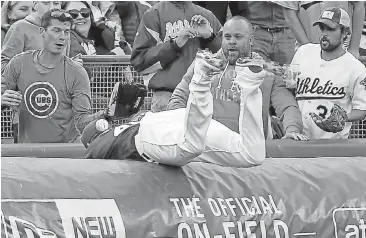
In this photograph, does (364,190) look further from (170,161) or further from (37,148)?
(37,148)

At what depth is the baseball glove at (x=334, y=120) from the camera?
6.13 meters

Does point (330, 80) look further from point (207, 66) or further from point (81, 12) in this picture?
point (207, 66)

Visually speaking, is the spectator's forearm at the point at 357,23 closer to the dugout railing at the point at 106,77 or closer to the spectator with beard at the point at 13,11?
the dugout railing at the point at 106,77

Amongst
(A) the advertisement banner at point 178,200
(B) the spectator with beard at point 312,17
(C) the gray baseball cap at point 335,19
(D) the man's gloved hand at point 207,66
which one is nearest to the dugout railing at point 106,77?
(B) the spectator with beard at point 312,17

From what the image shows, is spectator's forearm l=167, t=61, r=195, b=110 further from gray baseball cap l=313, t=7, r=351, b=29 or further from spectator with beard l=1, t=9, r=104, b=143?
gray baseball cap l=313, t=7, r=351, b=29

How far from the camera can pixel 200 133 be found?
14.0 feet

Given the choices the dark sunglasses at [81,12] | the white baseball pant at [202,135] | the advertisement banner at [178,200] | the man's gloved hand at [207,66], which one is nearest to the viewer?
the advertisement banner at [178,200]

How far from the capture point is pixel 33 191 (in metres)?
4.02

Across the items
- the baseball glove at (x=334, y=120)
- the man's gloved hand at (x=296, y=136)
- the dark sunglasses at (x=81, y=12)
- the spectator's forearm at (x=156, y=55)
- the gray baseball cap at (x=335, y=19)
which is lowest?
the man's gloved hand at (x=296, y=136)

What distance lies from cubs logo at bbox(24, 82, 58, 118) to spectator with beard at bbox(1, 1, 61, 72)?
0.54m

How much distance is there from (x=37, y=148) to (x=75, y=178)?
5.83 feet

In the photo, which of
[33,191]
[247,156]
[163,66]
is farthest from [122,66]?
[33,191]

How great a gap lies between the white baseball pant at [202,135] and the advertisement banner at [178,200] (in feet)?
0.28

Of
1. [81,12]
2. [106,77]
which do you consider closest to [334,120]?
[106,77]
